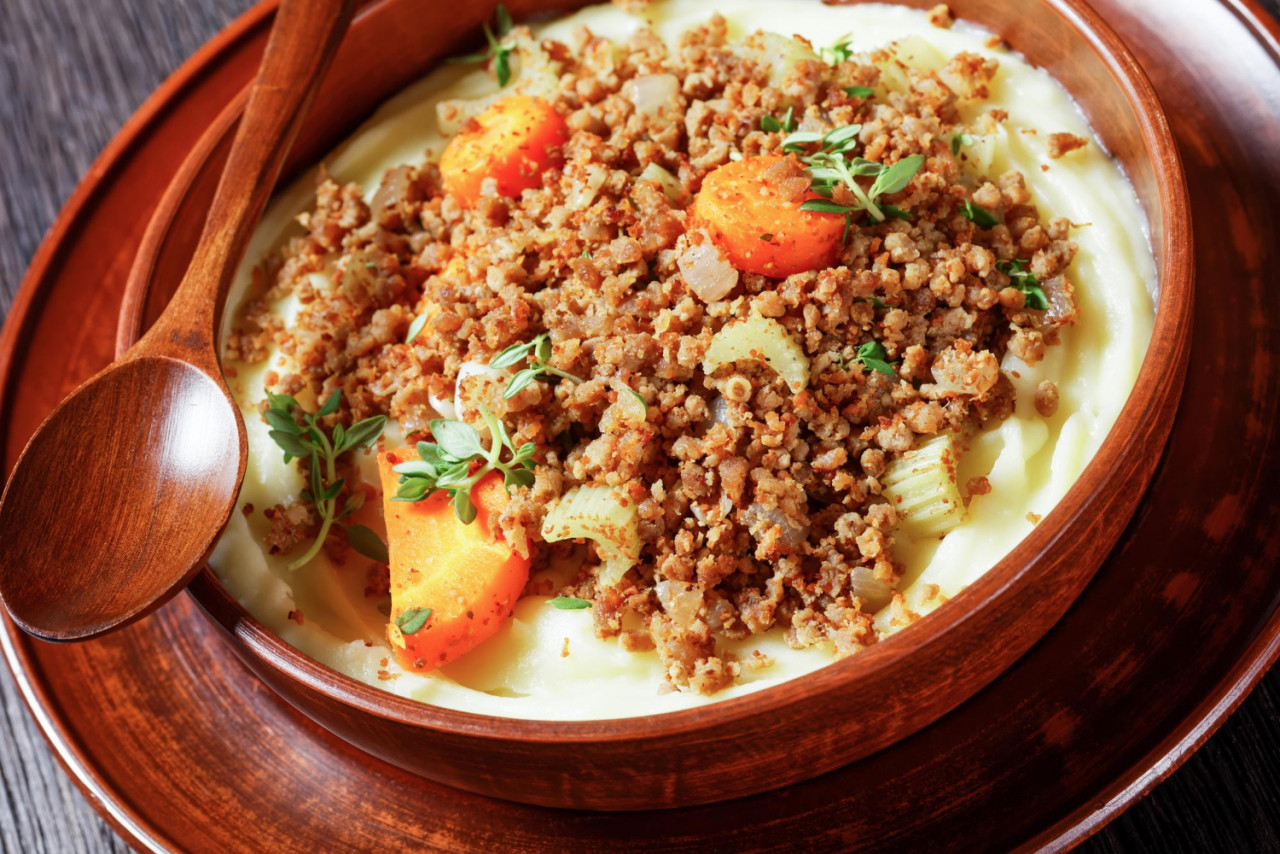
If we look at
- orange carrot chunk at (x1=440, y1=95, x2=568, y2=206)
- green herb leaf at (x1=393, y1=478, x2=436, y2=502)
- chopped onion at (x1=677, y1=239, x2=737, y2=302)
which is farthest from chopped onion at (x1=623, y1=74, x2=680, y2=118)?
green herb leaf at (x1=393, y1=478, x2=436, y2=502)

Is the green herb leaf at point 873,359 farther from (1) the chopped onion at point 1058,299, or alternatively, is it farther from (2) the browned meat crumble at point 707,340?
(1) the chopped onion at point 1058,299

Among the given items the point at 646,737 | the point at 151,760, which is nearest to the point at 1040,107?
the point at 646,737

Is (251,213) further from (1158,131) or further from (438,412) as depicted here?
(1158,131)

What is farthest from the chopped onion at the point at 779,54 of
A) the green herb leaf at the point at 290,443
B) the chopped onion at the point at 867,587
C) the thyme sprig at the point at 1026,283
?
the green herb leaf at the point at 290,443

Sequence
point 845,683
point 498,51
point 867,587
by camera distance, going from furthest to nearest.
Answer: point 498,51, point 867,587, point 845,683

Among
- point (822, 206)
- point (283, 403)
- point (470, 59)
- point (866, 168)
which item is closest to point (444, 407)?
point (283, 403)

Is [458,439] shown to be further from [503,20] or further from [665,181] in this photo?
[503,20]

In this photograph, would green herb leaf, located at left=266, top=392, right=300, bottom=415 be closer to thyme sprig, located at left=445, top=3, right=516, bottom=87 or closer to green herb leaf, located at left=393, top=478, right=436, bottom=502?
green herb leaf, located at left=393, top=478, right=436, bottom=502
